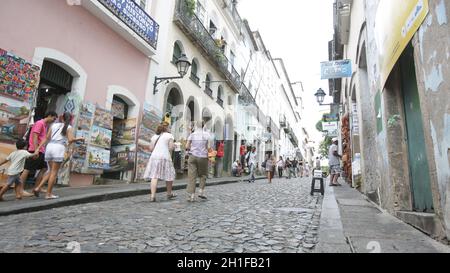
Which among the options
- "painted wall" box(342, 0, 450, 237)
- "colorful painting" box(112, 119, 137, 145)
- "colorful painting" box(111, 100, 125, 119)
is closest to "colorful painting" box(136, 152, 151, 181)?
"colorful painting" box(112, 119, 137, 145)

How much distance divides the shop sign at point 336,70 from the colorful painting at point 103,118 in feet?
22.3

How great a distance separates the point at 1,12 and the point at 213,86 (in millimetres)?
11985

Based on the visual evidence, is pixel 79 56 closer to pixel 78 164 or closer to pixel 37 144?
pixel 78 164

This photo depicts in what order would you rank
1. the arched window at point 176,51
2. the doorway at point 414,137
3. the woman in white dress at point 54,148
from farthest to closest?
the arched window at point 176,51 < the woman in white dress at point 54,148 < the doorway at point 414,137

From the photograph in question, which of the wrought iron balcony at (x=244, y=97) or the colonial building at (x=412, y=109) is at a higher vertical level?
the wrought iron balcony at (x=244, y=97)

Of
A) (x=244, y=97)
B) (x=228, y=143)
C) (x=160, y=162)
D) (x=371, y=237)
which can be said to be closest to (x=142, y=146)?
(x=160, y=162)

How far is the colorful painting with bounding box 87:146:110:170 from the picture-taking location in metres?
8.44

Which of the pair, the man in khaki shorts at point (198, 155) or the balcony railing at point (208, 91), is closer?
the man in khaki shorts at point (198, 155)

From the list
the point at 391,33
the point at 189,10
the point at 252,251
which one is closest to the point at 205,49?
the point at 189,10

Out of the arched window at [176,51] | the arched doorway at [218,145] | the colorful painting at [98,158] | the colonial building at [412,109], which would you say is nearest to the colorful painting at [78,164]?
the colorful painting at [98,158]

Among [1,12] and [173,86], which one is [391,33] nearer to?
[1,12]

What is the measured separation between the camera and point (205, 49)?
1498 cm

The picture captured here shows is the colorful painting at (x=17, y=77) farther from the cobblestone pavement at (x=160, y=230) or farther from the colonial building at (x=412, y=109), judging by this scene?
the colonial building at (x=412, y=109)

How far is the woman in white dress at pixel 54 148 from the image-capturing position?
18.0ft
